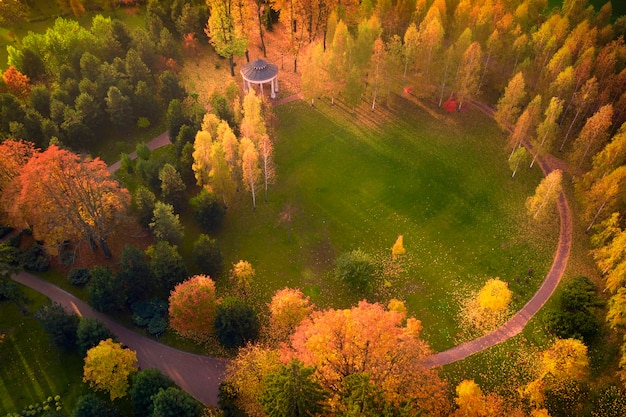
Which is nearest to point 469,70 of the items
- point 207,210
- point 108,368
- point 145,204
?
point 207,210

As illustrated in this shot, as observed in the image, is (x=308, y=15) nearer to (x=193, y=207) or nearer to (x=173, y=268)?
(x=193, y=207)

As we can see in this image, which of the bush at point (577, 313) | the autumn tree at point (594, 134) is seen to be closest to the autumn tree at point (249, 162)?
the bush at point (577, 313)

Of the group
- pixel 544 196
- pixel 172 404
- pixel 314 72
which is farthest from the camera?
pixel 314 72

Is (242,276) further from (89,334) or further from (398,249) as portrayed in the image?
(398,249)

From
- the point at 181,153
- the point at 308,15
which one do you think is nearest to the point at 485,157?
the point at 308,15

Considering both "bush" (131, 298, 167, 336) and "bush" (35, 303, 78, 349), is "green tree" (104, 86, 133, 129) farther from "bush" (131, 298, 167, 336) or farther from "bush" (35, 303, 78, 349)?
"bush" (35, 303, 78, 349)
